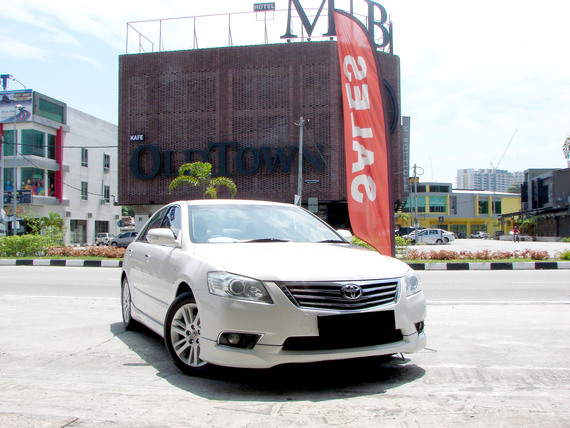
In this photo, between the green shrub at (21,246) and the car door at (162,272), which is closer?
the car door at (162,272)

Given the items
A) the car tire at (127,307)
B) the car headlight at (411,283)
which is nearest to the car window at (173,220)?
the car tire at (127,307)

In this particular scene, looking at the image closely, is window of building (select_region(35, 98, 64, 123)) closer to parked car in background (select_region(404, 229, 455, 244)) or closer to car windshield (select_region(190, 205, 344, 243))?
parked car in background (select_region(404, 229, 455, 244))

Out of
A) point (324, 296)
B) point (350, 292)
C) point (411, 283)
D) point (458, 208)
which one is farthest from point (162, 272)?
point (458, 208)

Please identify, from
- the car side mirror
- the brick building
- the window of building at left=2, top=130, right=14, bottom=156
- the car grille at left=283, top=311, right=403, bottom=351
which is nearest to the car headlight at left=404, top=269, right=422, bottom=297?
the car grille at left=283, top=311, right=403, bottom=351

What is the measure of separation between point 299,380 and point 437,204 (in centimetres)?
9237

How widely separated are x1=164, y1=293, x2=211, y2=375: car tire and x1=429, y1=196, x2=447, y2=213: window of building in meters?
91.6

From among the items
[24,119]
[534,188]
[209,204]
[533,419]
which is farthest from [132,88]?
[534,188]

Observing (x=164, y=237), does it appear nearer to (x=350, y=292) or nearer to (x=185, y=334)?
(x=185, y=334)

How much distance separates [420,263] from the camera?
17188 mm

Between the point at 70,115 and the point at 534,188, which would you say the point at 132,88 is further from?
the point at 534,188

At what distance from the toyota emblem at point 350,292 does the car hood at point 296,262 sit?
65mm

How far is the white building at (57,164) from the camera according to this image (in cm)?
4794

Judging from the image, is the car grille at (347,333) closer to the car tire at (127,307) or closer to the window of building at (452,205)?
the car tire at (127,307)

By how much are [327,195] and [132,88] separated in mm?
15949
